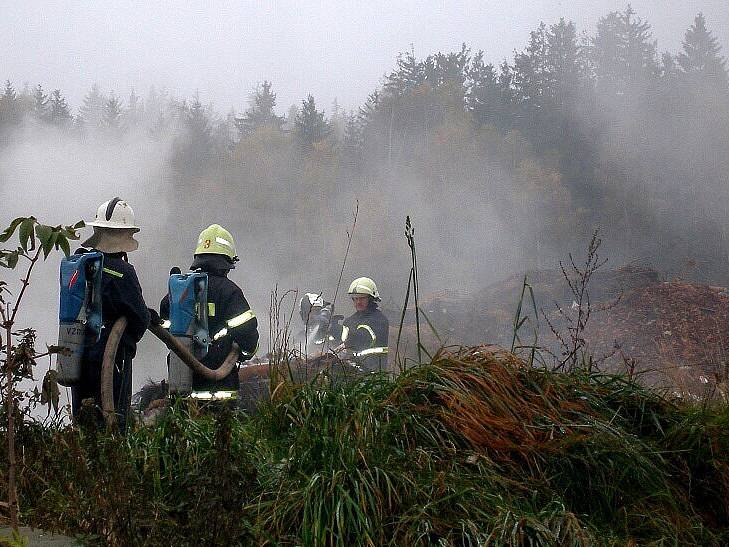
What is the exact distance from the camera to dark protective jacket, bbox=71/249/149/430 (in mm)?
4367

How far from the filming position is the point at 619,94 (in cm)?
4853

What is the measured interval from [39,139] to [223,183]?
30.8 ft

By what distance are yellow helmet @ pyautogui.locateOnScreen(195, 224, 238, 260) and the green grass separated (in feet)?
5.38

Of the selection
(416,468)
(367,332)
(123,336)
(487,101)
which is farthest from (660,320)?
(487,101)

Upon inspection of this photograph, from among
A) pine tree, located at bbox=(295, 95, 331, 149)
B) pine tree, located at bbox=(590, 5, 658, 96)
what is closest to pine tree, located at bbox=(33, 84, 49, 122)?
pine tree, located at bbox=(295, 95, 331, 149)

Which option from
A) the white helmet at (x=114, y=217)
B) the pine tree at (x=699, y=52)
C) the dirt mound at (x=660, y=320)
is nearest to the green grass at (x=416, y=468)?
the white helmet at (x=114, y=217)

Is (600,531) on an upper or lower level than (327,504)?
lower

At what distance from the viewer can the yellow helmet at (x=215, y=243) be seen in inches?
214

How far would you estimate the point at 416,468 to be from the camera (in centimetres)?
298

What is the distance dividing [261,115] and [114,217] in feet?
178

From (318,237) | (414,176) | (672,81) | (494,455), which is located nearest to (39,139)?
(318,237)

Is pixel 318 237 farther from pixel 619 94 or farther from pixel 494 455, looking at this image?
pixel 494 455

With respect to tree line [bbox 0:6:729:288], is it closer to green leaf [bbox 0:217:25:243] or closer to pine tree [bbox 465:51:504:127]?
pine tree [bbox 465:51:504:127]

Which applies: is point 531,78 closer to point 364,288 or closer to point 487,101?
point 487,101
